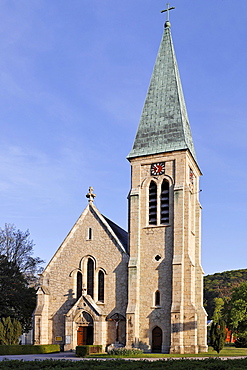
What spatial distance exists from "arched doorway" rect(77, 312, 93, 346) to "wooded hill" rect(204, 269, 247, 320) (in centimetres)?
5112

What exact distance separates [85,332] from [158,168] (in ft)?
52.3

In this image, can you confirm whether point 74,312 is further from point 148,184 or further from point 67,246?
point 148,184

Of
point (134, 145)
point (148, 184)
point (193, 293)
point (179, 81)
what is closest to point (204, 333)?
point (193, 293)

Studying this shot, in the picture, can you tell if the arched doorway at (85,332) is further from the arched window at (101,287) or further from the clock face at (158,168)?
the clock face at (158,168)

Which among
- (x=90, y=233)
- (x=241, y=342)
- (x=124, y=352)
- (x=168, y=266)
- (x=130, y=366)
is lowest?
(x=241, y=342)

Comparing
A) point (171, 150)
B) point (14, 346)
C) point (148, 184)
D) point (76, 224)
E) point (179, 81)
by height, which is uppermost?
point (179, 81)

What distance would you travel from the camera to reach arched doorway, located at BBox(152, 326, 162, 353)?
126 feet

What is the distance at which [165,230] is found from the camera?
41.0m

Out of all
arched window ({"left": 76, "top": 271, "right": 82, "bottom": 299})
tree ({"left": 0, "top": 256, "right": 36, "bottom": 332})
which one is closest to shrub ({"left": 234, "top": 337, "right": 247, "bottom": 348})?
arched window ({"left": 76, "top": 271, "right": 82, "bottom": 299})

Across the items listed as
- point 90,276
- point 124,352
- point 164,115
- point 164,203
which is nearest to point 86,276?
point 90,276

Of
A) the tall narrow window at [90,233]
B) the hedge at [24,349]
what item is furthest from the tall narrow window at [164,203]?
the hedge at [24,349]

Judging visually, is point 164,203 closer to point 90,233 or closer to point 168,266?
point 168,266

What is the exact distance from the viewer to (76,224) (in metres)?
44.2

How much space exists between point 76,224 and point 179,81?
1782cm
